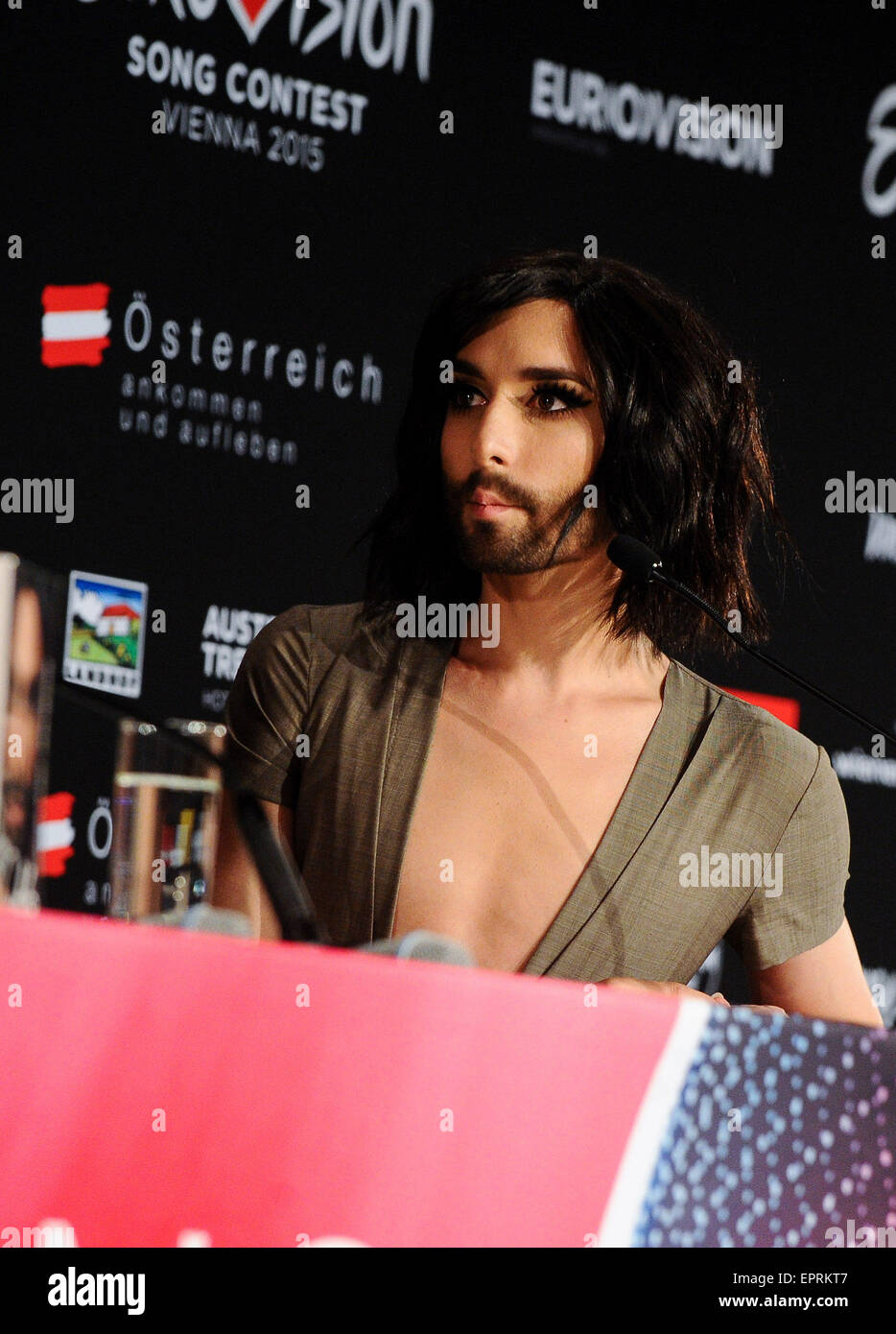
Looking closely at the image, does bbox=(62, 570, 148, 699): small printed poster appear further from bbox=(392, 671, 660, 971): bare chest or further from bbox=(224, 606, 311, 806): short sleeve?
bbox=(392, 671, 660, 971): bare chest

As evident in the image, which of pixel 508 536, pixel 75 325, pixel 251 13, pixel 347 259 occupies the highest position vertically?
pixel 251 13

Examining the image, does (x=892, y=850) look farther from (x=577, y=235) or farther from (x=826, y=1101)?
(x=826, y=1101)

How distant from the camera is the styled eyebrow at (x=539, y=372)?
1831 millimetres

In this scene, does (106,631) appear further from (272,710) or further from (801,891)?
(801,891)

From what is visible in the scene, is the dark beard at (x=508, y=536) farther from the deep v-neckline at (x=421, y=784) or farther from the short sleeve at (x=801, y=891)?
the short sleeve at (x=801, y=891)

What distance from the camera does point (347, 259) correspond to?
279cm

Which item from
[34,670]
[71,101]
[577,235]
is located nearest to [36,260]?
[71,101]

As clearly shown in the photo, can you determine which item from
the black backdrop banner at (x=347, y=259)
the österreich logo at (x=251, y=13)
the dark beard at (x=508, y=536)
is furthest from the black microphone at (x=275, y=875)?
the österreich logo at (x=251, y=13)

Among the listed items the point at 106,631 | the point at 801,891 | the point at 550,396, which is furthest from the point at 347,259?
the point at 801,891

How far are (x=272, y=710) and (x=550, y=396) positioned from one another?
507mm

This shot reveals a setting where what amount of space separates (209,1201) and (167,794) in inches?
15.1

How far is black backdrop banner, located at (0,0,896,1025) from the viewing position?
8.12ft

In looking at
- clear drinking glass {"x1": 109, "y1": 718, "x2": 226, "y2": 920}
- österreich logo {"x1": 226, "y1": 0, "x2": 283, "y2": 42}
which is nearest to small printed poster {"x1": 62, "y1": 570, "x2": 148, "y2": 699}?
österreich logo {"x1": 226, "y1": 0, "x2": 283, "y2": 42}

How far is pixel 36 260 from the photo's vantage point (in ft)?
8.04
